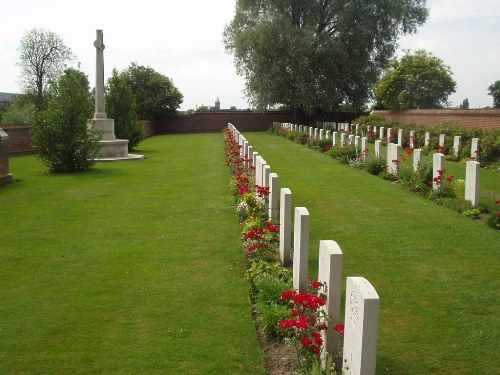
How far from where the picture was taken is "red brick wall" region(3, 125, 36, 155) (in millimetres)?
20281

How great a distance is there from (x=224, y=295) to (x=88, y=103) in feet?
36.3

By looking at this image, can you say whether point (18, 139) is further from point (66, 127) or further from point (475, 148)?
point (475, 148)

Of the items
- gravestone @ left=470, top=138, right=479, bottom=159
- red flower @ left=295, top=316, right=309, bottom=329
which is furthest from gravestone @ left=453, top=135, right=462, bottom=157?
red flower @ left=295, top=316, right=309, bottom=329

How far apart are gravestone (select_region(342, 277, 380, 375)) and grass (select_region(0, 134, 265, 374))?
0.98 metres

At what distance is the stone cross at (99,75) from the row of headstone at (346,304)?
1502cm

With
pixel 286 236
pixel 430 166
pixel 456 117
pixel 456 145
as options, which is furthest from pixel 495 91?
pixel 286 236

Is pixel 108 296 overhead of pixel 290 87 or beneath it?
beneath

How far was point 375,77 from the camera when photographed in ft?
117

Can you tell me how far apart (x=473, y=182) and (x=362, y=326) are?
23.2ft

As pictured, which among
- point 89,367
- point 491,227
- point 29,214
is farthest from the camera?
point 29,214

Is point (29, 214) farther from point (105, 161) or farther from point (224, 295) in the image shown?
point (105, 161)

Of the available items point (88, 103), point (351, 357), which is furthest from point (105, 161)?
point (351, 357)

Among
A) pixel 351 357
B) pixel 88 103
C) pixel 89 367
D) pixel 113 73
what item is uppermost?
pixel 113 73

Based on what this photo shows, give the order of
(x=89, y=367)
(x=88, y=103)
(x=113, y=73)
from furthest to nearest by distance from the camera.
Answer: (x=113, y=73) < (x=88, y=103) < (x=89, y=367)
